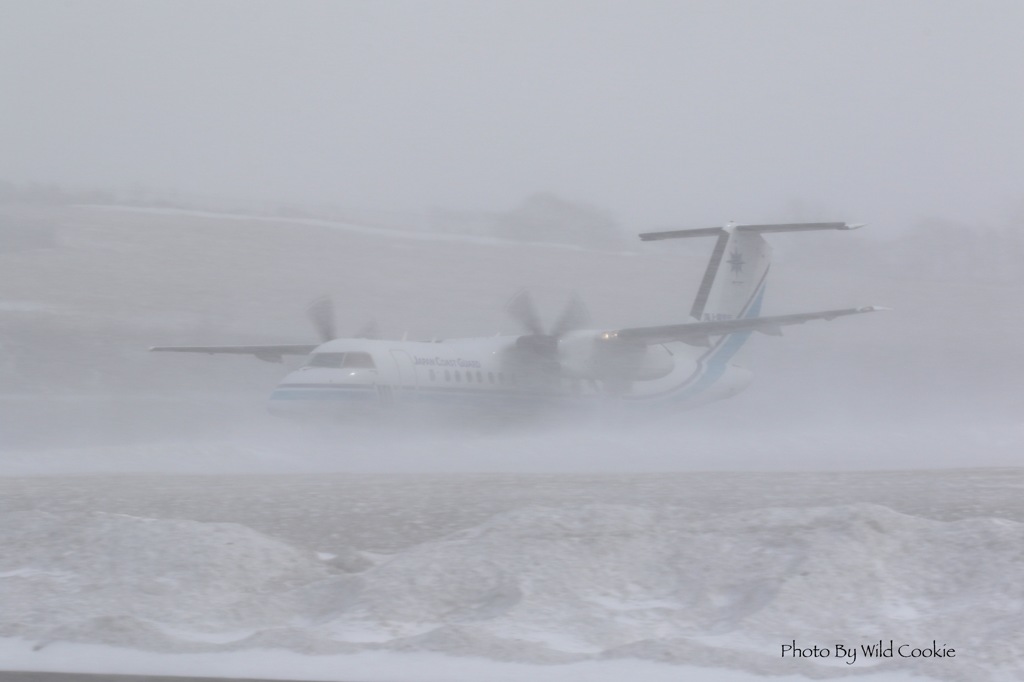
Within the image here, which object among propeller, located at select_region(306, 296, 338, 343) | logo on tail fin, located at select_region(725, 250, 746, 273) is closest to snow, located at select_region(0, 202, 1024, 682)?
propeller, located at select_region(306, 296, 338, 343)

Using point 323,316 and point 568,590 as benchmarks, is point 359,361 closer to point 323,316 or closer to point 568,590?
point 323,316

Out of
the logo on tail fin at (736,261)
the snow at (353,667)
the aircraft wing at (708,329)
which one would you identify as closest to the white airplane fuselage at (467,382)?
the aircraft wing at (708,329)

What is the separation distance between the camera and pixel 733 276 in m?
26.4

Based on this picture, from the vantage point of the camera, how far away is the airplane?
19.7 m

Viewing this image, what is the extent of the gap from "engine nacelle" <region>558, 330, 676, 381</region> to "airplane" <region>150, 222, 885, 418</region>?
0.02m

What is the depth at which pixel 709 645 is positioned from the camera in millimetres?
6121

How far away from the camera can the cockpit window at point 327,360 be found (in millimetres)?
19625

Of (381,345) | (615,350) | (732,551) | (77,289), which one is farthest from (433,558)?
A: (77,289)

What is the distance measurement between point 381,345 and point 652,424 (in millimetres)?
7708

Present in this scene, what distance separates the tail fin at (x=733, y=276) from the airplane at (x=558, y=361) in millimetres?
27

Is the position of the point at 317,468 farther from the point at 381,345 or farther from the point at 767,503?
the point at 767,503

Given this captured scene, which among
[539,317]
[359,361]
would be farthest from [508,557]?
[539,317]

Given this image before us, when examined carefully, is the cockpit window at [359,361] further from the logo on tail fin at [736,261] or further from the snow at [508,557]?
the logo on tail fin at [736,261]

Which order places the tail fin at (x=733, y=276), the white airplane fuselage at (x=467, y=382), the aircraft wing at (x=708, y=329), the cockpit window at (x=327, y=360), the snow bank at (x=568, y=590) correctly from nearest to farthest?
1. the snow bank at (x=568, y=590)
2. the white airplane fuselage at (x=467, y=382)
3. the cockpit window at (x=327, y=360)
4. the aircraft wing at (x=708, y=329)
5. the tail fin at (x=733, y=276)
